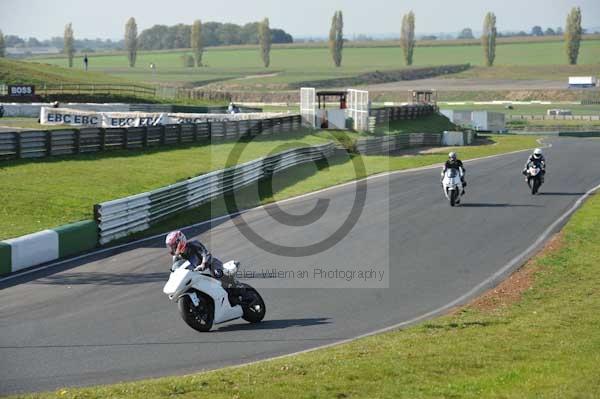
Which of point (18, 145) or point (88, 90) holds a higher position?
point (88, 90)

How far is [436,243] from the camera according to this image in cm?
2214

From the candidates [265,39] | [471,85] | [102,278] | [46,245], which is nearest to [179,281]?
[102,278]

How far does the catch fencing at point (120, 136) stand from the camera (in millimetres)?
32625

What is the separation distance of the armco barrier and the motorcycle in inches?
641

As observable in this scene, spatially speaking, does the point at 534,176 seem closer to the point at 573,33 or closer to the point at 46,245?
the point at 46,245

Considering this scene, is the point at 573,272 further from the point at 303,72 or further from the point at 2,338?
the point at 303,72

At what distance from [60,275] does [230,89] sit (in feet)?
417

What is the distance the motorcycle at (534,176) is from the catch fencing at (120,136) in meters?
16.0

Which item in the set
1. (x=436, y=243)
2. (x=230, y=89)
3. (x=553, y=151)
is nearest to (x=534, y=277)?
(x=436, y=243)

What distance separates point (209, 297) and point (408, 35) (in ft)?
543

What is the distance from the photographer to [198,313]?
13492 mm

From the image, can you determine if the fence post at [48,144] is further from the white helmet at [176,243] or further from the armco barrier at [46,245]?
the white helmet at [176,243]

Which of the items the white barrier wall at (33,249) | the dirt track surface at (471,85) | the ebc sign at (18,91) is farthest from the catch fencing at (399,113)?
the dirt track surface at (471,85)

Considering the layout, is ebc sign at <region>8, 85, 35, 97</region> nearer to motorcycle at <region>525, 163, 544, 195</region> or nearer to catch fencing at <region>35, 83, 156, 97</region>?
catch fencing at <region>35, 83, 156, 97</region>
